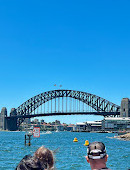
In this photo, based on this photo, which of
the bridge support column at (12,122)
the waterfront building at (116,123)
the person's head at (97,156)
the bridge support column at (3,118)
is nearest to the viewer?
the person's head at (97,156)

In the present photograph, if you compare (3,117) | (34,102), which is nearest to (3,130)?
(3,117)

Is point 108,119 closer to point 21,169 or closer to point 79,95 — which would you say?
point 79,95

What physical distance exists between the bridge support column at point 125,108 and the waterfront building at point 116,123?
1.85 m

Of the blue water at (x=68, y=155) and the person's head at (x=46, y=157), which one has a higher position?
the person's head at (x=46, y=157)

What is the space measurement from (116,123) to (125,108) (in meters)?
14.2

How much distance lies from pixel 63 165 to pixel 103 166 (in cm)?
2524

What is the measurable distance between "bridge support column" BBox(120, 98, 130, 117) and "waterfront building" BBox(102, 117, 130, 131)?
1.85 m

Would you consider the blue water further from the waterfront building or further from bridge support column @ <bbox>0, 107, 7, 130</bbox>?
bridge support column @ <bbox>0, 107, 7, 130</bbox>

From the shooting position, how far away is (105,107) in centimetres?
17325

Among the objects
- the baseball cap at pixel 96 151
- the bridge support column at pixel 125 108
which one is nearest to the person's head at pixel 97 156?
the baseball cap at pixel 96 151

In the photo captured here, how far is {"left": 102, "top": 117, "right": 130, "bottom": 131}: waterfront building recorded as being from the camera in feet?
530

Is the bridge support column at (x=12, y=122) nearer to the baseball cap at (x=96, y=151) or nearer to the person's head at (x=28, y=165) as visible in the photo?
the baseball cap at (x=96, y=151)

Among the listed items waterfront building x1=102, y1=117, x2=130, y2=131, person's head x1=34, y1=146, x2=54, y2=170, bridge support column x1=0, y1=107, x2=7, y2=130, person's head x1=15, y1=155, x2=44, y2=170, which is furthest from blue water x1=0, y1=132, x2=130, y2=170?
bridge support column x1=0, y1=107, x2=7, y2=130

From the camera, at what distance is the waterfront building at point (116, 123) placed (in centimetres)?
16162
